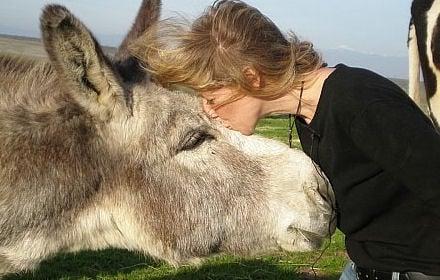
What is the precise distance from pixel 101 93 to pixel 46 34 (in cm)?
51

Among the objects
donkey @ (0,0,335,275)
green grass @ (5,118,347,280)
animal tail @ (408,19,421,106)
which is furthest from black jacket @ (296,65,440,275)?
green grass @ (5,118,347,280)

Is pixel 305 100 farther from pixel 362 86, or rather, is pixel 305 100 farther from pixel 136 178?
pixel 136 178

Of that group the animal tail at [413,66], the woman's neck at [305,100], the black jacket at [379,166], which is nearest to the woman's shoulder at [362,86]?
the black jacket at [379,166]

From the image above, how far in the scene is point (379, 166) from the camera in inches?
125

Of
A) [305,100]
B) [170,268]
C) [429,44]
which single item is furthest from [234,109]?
[170,268]

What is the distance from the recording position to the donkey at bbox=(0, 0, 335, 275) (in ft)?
11.5

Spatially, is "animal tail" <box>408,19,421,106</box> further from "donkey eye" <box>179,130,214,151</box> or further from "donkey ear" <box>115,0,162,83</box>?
"donkey eye" <box>179,130,214,151</box>

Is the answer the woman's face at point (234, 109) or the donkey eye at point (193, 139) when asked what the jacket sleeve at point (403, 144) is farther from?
the donkey eye at point (193, 139)

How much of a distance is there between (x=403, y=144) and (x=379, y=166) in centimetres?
29

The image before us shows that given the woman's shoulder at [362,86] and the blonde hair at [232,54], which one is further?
the blonde hair at [232,54]

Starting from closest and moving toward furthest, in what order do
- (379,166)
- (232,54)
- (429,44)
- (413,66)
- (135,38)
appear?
(379,166)
(232,54)
(135,38)
(429,44)
(413,66)

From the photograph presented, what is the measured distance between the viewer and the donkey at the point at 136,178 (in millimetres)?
3494

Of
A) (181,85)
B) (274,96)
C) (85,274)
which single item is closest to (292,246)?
(274,96)

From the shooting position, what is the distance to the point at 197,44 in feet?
11.8
